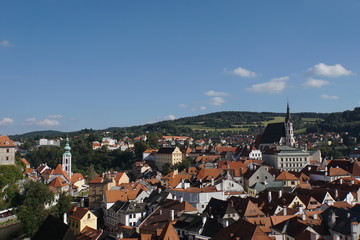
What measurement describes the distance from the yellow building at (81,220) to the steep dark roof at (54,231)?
3.69 metres

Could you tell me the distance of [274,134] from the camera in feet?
341

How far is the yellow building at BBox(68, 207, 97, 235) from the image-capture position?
42.2 m

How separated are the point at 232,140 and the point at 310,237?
146 metres

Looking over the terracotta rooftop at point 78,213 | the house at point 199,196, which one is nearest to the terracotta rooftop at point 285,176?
the house at point 199,196

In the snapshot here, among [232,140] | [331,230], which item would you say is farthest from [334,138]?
[331,230]

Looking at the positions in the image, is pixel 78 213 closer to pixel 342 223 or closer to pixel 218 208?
pixel 218 208

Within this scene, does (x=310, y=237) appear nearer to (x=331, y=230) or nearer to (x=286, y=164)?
(x=331, y=230)

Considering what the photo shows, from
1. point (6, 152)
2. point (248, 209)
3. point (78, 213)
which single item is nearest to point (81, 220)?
point (78, 213)

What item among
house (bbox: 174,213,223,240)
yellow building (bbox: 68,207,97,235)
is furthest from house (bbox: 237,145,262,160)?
house (bbox: 174,213,223,240)

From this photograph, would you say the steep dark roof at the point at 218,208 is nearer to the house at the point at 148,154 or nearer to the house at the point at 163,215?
the house at the point at 163,215

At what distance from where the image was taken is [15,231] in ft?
173

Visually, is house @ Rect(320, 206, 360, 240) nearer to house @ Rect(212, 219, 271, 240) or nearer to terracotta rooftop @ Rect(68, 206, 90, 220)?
house @ Rect(212, 219, 271, 240)

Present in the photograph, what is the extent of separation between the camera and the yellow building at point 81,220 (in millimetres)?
42250

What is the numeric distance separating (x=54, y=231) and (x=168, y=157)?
62.5m
